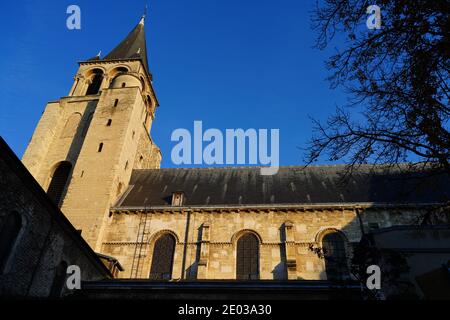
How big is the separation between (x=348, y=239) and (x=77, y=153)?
17.0 m

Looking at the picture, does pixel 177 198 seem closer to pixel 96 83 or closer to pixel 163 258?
pixel 163 258

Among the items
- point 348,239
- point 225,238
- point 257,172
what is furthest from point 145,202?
point 348,239

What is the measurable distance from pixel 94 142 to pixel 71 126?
3.39 metres

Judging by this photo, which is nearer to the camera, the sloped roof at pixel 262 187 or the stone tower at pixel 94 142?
the sloped roof at pixel 262 187

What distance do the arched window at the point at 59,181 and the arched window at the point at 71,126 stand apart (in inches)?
95.0

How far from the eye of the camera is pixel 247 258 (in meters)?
17.2

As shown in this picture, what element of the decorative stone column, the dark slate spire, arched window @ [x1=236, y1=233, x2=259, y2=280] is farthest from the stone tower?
arched window @ [x1=236, y1=233, x2=259, y2=280]

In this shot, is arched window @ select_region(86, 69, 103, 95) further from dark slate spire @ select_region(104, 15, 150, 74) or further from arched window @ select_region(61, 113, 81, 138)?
arched window @ select_region(61, 113, 81, 138)

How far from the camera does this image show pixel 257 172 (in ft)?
76.2

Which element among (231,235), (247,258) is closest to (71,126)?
(231,235)

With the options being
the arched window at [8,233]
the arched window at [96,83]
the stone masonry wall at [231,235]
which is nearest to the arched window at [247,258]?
the stone masonry wall at [231,235]

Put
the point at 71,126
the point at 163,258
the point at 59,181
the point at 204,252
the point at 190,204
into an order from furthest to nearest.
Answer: the point at 71,126 < the point at 59,181 < the point at 190,204 < the point at 163,258 < the point at 204,252

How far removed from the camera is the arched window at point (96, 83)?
27.7 m

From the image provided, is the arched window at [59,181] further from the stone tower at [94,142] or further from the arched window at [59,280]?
the arched window at [59,280]
